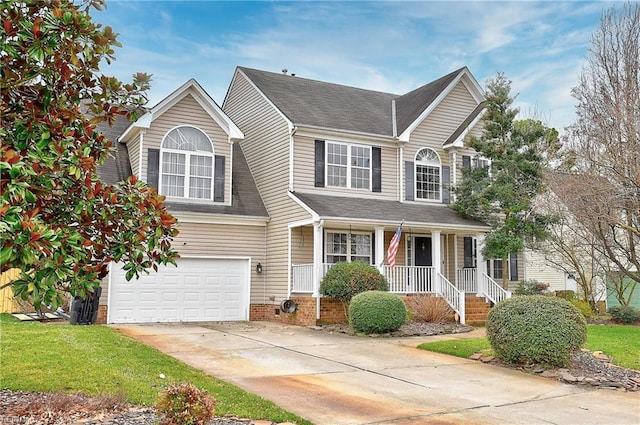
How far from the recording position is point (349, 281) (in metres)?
16.9

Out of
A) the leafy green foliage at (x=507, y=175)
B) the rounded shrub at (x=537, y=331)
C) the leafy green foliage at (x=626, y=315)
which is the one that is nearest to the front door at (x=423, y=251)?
the leafy green foliage at (x=507, y=175)

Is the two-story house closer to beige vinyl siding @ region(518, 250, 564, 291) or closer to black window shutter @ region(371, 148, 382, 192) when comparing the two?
black window shutter @ region(371, 148, 382, 192)

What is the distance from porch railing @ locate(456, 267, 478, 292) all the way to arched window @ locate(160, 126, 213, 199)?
921 centimetres

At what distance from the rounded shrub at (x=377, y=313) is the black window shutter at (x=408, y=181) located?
6409mm

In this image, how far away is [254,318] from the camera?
64.5 feet

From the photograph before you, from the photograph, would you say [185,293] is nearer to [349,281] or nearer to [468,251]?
[349,281]

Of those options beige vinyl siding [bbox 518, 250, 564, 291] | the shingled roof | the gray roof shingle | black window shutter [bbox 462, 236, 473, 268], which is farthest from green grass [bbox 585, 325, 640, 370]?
beige vinyl siding [bbox 518, 250, 564, 291]

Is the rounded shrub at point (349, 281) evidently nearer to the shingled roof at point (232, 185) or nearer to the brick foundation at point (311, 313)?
the brick foundation at point (311, 313)

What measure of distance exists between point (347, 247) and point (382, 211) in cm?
178

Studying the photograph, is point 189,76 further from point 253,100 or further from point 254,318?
point 254,318

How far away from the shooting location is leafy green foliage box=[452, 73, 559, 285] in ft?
63.5

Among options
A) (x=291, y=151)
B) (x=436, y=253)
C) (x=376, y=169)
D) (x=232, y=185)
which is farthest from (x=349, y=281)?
(x=232, y=185)

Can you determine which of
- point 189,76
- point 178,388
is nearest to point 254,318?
point 189,76

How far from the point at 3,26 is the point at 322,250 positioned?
582 inches
